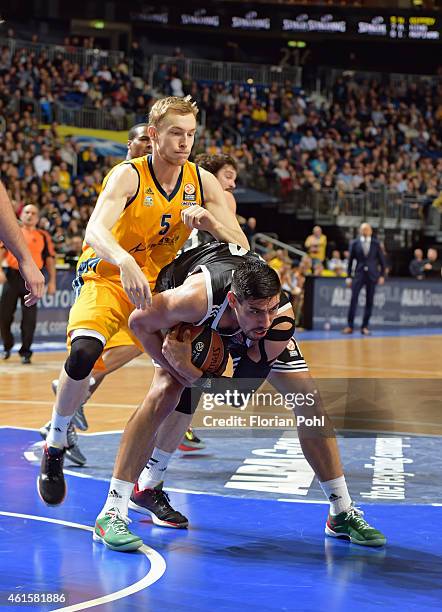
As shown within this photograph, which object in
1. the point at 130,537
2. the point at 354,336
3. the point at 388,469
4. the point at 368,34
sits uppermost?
the point at 368,34

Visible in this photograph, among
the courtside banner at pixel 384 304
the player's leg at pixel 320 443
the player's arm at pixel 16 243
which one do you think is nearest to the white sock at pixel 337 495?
the player's leg at pixel 320 443

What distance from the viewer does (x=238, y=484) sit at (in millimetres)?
6105

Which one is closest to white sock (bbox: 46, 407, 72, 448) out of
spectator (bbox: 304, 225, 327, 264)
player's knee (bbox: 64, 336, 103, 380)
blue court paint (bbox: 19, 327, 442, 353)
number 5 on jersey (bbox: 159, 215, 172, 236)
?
player's knee (bbox: 64, 336, 103, 380)

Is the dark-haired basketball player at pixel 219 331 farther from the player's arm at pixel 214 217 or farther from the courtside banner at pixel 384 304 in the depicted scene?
the courtside banner at pixel 384 304

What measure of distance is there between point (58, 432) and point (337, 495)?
146 cm

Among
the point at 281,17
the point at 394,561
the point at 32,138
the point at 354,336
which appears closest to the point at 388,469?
the point at 394,561

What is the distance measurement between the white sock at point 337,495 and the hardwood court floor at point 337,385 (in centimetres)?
335

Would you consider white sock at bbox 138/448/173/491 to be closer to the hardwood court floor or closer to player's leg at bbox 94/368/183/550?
player's leg at bbox 94/368/183/550

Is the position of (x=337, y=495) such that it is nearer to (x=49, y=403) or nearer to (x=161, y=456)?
(x=161, y=456)

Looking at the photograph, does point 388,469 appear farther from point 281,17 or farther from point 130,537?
point 281,17

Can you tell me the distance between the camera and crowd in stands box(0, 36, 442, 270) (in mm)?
21094

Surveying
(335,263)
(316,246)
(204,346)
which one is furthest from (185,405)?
(335,263)

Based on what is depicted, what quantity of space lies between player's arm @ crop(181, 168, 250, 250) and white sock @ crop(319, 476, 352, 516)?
1.29m

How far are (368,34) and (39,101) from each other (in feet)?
49.6
